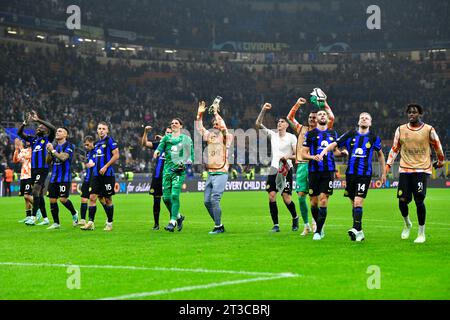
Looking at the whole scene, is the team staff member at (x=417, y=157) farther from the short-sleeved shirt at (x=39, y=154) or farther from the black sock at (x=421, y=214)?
the short-sleeved shirt at (x=39, y=154)

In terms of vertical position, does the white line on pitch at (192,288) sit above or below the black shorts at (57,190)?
below

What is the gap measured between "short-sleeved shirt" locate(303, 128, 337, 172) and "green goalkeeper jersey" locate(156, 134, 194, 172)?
11.2ft

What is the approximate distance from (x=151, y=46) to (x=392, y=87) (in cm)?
2355

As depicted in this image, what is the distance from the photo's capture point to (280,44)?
7744cm

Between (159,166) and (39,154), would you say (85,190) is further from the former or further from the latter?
(159,166)

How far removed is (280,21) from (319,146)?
6620 cm

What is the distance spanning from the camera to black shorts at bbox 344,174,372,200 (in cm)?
1436

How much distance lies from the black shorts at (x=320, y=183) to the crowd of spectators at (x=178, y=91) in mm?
33524

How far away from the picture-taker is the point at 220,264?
440 inches

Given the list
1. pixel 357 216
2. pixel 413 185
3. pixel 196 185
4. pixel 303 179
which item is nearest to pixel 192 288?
pixel 357 216

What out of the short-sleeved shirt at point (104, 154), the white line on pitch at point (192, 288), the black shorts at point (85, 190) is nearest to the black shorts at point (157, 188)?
the short-sleeved shirt at point (104, 154)

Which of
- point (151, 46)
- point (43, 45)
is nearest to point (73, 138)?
point (43, 45)

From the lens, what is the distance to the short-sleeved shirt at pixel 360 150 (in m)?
14.5

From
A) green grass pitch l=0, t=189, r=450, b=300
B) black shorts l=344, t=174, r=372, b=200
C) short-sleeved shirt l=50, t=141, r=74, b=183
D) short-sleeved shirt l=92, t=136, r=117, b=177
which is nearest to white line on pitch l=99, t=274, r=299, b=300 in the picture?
green grass pitch l=0, t=189, r=450, b=300
